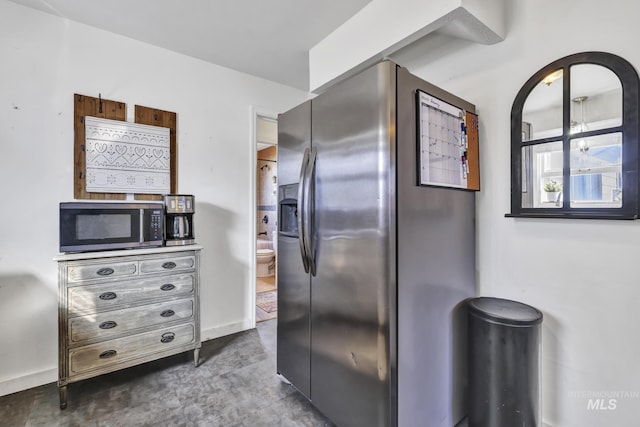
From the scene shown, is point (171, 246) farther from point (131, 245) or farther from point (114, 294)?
point (114, 294)

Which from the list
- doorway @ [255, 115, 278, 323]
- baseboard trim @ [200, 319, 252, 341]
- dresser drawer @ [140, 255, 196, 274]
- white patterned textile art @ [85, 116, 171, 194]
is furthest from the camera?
doorway @ [255, 115, 278, 323]

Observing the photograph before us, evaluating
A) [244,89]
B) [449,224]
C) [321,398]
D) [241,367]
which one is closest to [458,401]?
[321,398]

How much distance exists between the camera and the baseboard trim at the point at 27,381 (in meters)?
1.95

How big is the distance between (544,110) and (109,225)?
111 inches

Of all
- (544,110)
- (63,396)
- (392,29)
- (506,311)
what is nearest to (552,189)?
(544,110)

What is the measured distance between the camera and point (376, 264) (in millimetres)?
1331

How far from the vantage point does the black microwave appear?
6.23 ft

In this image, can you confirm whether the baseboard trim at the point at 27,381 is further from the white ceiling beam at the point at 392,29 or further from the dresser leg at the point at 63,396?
the white ceiling beam at the point at 392,29

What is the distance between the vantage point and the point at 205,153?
2814 millimetres

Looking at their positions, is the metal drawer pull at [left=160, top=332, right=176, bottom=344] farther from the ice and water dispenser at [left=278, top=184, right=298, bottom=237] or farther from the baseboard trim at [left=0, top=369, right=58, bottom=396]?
the ice and water dispenser at [left=278, top=184, right=298, bottom=237]

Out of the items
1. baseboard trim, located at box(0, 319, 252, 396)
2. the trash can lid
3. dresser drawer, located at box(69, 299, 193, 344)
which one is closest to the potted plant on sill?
the trash can lid

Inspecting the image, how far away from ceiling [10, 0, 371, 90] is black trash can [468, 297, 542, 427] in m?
2.11

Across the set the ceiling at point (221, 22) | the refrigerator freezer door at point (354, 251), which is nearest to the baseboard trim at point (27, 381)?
the refrigerator freezer door at point (354, 251)

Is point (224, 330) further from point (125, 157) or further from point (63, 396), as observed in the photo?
point (125, 157)
